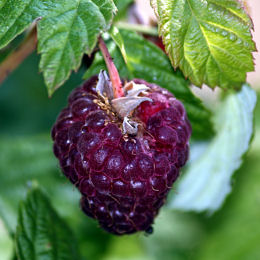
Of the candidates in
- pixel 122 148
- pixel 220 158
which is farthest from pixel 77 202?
pixel 122 148

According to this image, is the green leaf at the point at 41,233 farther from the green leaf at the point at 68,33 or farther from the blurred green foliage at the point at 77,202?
the green leaf at the point at 68,33

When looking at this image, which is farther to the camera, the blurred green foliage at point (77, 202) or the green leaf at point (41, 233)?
the blurred green foliage at point (77, 202)

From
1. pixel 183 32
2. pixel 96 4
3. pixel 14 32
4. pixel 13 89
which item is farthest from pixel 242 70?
pixel 13 89

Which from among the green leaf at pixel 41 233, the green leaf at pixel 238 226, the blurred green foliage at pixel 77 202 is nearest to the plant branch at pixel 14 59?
the green leaf at pixel 41 233

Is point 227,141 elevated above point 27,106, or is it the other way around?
point 227,141

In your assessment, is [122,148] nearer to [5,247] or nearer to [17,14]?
Answer: [17,14]

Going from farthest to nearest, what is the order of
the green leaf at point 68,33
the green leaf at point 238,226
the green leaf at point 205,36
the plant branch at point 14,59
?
the green leaf at point 238,226
the plant branch at point 14,59
the green leaf at point 205,36
the green leaf at point 68,33

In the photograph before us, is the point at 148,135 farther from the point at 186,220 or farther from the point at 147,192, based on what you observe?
the point at 186,220

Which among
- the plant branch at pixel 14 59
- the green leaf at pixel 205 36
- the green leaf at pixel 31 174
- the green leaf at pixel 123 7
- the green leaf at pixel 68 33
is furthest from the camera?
the green leaf at pixel 31 174
